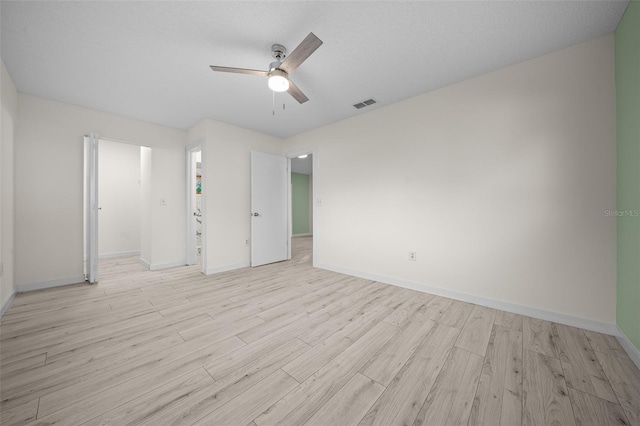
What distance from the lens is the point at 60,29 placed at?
1857 mm

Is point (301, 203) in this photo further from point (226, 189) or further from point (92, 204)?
point (92, 204)

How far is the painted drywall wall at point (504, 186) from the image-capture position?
196 cm

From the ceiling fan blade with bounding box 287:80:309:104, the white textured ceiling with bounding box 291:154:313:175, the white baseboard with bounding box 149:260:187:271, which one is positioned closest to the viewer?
the ceiling fan blade with bounding box 287:80:309:104

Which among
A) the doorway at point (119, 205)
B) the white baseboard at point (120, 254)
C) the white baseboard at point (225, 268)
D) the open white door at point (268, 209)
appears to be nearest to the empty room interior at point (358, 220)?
the white baseboard at point (225, 268)

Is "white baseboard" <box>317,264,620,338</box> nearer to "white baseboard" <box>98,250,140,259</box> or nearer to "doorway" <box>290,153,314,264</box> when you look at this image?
"white baseboard" <box>98,250,140,259</box>

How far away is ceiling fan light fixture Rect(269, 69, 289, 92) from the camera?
2.01 meters

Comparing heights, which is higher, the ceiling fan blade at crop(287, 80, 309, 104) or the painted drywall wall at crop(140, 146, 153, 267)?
the ceiling fan blade at crop(287, 80, 309, 104)

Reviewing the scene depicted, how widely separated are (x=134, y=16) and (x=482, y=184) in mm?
3493

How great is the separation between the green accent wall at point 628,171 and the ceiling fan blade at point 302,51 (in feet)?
7.17

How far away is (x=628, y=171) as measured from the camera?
1.69m

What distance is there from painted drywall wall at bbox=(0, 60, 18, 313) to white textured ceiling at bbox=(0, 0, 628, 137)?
0.21m

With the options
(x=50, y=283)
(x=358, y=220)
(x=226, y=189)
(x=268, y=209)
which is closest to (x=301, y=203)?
(x=268, y=209)

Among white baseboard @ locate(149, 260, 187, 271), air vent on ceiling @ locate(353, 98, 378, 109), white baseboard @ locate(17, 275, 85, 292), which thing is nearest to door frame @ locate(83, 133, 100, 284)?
white baseboard @ locate(17, 275, 85, 292)

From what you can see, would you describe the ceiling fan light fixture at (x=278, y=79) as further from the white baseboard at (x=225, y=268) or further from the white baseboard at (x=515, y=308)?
the white baseboard at (x=225, y=268)
